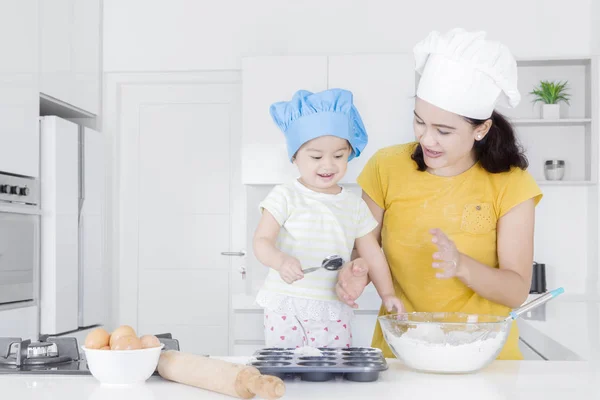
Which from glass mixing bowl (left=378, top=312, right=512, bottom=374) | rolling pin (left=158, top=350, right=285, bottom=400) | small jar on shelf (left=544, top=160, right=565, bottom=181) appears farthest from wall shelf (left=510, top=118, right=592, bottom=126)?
rolling pin (left=158, top=350, right=285, bottom=400)

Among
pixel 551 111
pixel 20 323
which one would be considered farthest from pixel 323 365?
pixel 551 111

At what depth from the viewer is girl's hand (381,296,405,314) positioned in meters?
1.65

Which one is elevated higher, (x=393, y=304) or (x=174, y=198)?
(x=174, y=198)

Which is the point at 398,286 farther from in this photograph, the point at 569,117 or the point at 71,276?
the point at 569,117

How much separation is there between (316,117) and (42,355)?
2.73ft

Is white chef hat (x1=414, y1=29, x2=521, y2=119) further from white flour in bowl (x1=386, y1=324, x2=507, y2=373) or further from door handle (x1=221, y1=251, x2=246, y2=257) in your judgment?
door handle (x1=221, y1=251, x2=246, y2=257)

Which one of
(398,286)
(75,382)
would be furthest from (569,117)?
(75,382)

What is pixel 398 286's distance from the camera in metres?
1.88

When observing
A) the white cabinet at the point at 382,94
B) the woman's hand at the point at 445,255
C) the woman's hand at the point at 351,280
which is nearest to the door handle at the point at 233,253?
the white cabinet at the point at 382,94

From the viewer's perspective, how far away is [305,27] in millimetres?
4371

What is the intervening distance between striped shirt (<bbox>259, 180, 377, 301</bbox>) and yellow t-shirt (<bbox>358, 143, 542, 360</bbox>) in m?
0.09

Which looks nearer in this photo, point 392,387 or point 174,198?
point 392,387

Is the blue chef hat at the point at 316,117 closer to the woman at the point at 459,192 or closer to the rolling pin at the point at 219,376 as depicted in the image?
the woman at the point at 459,192

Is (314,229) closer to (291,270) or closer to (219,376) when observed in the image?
(291,270)
